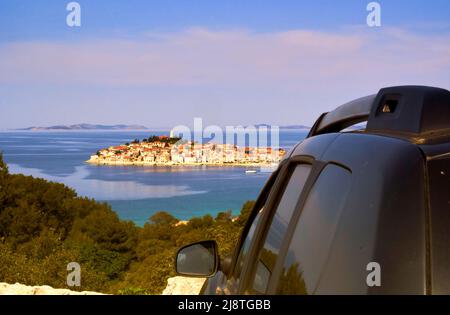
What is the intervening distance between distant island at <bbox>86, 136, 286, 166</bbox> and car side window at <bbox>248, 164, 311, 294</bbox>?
40525 mm

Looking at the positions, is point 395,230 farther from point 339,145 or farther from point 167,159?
point 167,159

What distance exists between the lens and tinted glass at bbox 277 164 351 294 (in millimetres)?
1372

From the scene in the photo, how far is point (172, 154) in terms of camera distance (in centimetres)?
5103

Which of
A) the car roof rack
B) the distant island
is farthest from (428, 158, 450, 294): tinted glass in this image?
the distant island

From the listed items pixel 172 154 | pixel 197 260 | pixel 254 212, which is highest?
pixel 254 212

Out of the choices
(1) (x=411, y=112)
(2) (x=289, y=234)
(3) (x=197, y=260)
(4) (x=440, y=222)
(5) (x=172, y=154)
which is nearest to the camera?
(4) (x=440, y=222)

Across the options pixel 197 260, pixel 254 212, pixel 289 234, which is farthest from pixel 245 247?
pixel 289 234

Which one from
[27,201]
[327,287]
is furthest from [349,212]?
[27,201]

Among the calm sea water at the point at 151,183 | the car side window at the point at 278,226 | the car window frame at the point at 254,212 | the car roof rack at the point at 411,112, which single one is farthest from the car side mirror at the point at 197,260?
the calm sea water at the point at 151,183

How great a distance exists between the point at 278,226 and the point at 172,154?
4920cm

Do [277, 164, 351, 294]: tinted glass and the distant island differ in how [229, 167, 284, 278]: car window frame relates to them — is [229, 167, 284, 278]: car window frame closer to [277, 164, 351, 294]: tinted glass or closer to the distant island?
[277, 164, 351, 294]: tinted glass

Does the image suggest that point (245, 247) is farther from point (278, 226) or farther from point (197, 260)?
point (278, 226)

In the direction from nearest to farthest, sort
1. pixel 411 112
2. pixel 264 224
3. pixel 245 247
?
pixel 411 112 → pixel 264 224 → pixel 245 247

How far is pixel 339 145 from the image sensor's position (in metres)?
1.61
